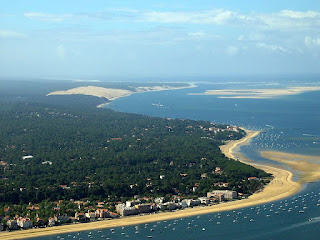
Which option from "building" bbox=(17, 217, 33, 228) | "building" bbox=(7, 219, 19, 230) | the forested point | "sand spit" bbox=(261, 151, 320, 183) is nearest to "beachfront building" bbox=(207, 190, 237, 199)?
the forested point

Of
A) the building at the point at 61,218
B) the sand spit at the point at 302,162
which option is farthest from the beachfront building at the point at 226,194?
the building at the point at 61,218

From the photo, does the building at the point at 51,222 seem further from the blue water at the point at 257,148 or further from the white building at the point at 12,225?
the blue water at the point at 257,148

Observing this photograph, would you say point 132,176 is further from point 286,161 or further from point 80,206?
point 286,161

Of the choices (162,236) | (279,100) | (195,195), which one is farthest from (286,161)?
(279,100)

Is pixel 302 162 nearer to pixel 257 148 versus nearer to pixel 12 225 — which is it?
pixel 257 148

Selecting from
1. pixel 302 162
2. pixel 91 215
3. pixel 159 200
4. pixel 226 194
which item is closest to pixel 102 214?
pixel 91 215
